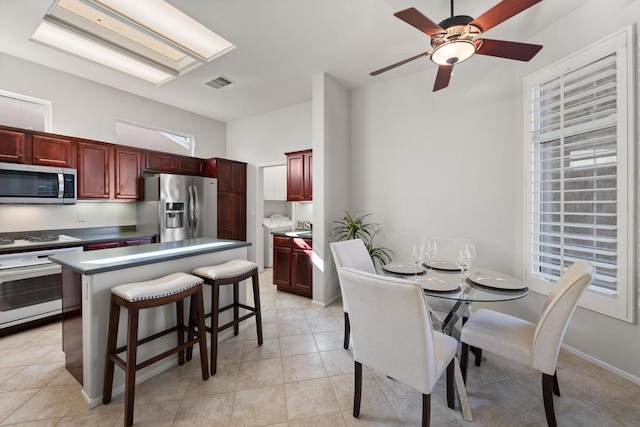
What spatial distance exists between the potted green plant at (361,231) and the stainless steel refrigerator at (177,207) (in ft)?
7.46

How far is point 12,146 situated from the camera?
9.57 feet

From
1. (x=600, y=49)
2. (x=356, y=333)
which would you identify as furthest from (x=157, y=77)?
(x=600, y=49)

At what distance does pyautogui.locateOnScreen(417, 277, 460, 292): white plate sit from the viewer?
5.98 ft

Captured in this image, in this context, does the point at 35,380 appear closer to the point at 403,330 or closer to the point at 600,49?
the point at 403,330

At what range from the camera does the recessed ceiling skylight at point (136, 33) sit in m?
2.43

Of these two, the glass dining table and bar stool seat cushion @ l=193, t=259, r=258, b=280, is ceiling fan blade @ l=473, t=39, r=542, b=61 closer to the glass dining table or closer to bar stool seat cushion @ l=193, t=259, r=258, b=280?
the glass dining table

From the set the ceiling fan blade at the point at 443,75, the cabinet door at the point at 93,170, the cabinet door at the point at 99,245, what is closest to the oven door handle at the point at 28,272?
the cabinet door at the point at 99,245

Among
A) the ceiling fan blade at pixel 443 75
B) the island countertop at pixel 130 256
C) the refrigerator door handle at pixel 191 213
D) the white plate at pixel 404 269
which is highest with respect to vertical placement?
the ceiling fan blade at pixel 443 75

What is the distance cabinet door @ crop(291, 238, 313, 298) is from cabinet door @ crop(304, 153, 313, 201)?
71 centimetres

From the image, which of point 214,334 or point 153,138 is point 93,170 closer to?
point 153,138

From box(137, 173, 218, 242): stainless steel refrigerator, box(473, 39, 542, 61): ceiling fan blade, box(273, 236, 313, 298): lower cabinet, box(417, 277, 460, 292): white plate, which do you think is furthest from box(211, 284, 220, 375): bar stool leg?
box(473, 39, 542, 61): ceiling fan blade

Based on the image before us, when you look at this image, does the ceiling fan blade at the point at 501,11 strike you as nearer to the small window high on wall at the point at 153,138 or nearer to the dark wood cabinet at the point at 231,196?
the dark wood cabinet at the point at 231,196

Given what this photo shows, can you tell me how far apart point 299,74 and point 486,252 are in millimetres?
3256

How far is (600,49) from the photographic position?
85.0 inches
